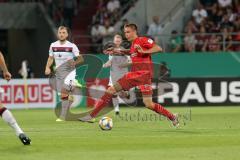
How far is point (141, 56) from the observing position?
16.2m

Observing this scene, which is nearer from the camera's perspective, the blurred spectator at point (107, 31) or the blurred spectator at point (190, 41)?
the blurred spectator at point (190, 41)

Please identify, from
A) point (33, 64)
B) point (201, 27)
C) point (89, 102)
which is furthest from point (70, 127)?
point (33, 64)

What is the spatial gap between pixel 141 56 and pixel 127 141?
9.86 ft

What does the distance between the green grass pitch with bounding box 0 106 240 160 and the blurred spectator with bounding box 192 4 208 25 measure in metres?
12.6

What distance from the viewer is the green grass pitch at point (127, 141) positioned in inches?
464

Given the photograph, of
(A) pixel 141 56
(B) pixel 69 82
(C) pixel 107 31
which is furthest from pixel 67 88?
(C) pixel 107 31

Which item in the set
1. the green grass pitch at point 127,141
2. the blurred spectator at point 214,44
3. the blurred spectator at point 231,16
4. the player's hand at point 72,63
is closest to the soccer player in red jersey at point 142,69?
the green grass pitch at point 127,141

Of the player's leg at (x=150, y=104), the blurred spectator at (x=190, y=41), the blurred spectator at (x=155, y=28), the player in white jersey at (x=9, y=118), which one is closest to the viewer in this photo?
the player in white jersey at (x=9, y=118)

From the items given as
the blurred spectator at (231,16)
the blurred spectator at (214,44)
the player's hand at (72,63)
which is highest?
the blurred spectator at (231,16)

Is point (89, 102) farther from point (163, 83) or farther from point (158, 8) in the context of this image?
point (158, 8)

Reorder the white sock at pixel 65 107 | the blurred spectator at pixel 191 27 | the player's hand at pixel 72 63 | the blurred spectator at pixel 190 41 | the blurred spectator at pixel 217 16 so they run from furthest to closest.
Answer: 1. the blurred spectator at pixel 191 27
2. the blurred spectator at pixel 217 16
3. the blurred spectator at pixel 190 41
4. the white sock at pixel 65 107
5. the player's hand at pixel 72 63

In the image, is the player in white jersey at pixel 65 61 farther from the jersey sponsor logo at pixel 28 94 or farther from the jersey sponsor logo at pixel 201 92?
the jersey sponsor logo at pixel 201 92

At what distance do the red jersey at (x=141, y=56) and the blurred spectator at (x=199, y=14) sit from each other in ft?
48.5

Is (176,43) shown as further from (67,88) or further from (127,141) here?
(127,141)
